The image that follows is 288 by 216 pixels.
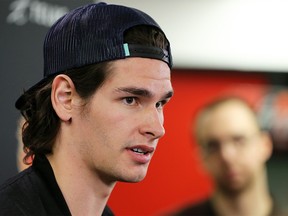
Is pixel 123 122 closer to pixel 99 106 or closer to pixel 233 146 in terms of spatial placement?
pixel 99 106

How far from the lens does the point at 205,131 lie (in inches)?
123

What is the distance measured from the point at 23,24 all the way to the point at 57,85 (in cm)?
80

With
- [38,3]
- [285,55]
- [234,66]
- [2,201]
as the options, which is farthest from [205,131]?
[2,201]

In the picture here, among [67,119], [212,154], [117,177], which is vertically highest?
[67,119]

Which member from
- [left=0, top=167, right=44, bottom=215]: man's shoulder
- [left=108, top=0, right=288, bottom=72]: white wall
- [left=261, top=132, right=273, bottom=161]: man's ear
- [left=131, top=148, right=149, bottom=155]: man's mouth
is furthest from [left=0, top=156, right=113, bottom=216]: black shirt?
[left=261, top=132, right=273, bottom=161]: man's ear

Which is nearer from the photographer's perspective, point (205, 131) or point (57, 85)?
point (57, 85)

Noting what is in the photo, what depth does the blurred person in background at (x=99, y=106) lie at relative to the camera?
121cm

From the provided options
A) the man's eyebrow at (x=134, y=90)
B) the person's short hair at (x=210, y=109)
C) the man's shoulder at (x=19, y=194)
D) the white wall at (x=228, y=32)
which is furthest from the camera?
the person's short hair at (x=210, y=109)

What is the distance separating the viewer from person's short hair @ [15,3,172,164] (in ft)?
4.02

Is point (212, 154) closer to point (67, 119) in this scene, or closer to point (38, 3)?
point (38, 3)

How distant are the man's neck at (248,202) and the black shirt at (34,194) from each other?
2.08m

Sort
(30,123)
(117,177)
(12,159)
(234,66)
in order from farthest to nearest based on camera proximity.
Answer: (234,66)
(12,159)
(30,123)
(117,177)

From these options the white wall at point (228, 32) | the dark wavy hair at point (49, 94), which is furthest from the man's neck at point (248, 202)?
the dark wavy hair at point (49, 94)

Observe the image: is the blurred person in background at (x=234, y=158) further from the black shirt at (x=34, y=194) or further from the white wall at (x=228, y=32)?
the black shirt at (x=34, y=194)
